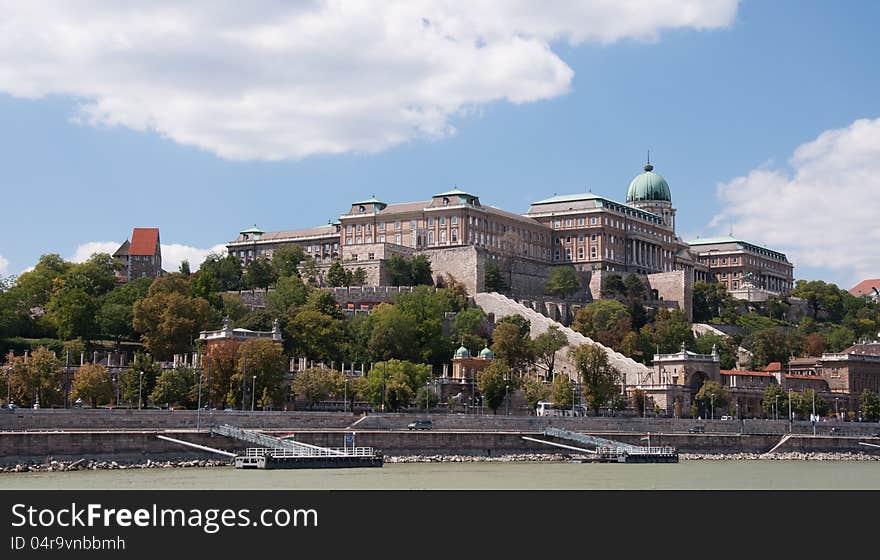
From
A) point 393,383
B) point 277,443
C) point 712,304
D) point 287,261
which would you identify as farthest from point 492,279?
point 277,443

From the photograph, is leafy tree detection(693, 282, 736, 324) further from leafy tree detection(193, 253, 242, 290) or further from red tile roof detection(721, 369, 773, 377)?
leafy tree detection(193, 253, 242, 290)

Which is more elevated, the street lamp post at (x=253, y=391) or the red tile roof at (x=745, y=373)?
the red tile roof at (x=745, y=373)

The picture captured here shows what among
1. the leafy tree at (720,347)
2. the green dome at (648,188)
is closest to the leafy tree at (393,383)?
the leafy tree at (720,347)

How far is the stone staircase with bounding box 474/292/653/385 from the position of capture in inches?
4242

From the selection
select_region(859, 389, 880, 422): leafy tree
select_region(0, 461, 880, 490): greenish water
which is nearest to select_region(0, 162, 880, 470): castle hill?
select_region(859, 389, 880, 422): leafy tree

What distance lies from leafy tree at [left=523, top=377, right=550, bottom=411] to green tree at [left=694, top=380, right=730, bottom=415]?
505 inches

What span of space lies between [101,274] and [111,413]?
5348 centimetres

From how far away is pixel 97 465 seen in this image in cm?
6044

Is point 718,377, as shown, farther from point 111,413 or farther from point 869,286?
point 869,286

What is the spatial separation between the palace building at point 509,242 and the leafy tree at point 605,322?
1099 cm

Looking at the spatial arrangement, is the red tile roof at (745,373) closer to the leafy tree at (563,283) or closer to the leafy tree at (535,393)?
the leafy tree at (535,393)

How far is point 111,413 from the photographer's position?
68.5 metres

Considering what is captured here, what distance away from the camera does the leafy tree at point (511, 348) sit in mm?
107000

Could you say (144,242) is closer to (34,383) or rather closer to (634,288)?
(634,288)
